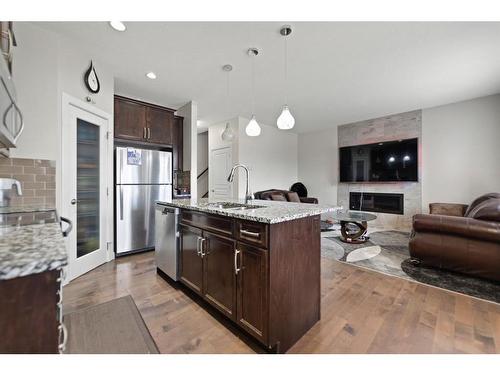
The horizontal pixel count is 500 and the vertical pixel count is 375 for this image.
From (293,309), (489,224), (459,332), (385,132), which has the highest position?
(385,132)

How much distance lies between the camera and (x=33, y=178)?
2162 mm

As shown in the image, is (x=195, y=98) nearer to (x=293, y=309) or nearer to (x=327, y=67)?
(x=327, y=67)

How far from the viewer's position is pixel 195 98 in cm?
397

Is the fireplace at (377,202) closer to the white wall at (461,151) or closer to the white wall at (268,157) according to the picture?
the white wall at (461,151)

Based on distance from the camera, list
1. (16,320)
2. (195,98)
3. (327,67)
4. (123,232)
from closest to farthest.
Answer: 1. (16,320)
2. (327,67)
3. (123,232)
4. (195,98)

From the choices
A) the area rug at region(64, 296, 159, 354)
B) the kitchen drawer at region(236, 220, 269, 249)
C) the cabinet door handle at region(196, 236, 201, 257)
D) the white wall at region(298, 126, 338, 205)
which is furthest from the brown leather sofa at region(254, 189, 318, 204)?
the area rug at region(64, 296, 159, 354)

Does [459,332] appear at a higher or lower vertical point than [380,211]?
lower

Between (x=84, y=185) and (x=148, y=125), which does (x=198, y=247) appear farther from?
(x=148, y=125)

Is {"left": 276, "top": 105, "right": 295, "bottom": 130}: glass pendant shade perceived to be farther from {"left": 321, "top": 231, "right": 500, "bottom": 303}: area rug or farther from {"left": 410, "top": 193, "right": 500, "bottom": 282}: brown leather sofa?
{"left": 321, "top": 231, "right": 500, "bottom": 303}: area rug

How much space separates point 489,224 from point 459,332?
49.1 inches

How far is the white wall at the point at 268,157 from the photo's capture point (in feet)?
17.6

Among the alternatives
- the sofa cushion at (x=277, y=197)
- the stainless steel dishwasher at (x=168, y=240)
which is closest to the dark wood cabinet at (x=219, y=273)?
the stainless steel dishwasher at (x=168, y=240)
